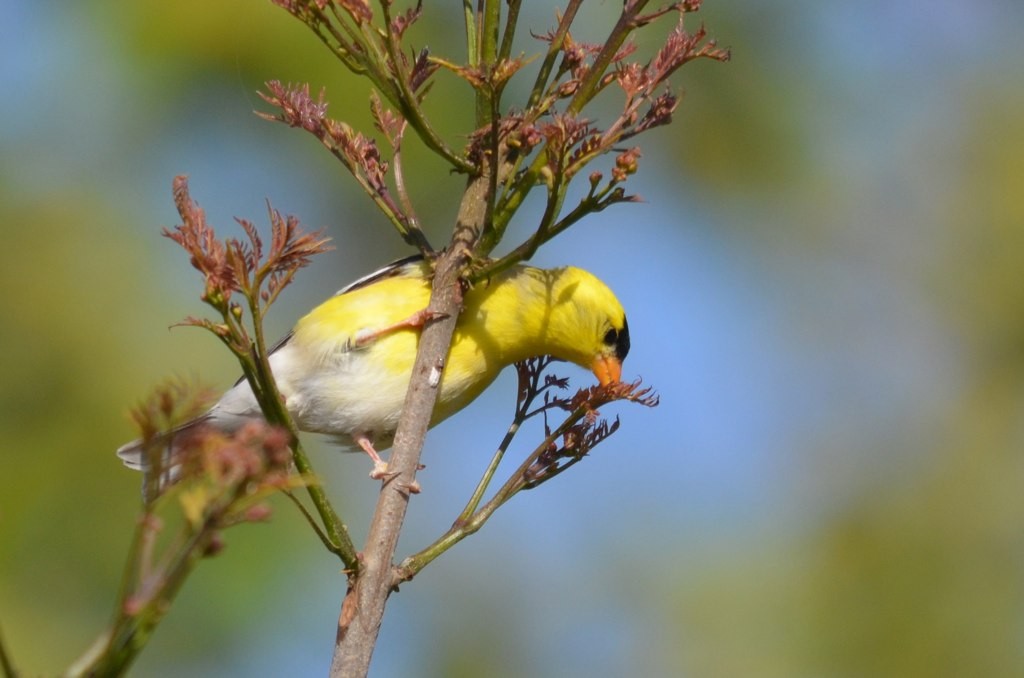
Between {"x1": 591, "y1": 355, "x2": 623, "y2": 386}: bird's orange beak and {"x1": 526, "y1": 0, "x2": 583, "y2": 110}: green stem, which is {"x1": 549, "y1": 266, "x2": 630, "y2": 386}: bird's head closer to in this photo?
{"x1": 591, "y1": 355, "x2": 623, "y2": 386}: bird's orange beak

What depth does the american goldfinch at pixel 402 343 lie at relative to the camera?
3.59 m

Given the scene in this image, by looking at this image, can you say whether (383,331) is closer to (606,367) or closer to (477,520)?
(606,367)

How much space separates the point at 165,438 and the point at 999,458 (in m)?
7.22

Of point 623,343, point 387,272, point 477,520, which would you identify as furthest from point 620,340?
point 477,520

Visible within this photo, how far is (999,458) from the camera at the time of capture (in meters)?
7.54

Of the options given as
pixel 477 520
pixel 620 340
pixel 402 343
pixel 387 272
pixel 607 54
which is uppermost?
pixel 387 272

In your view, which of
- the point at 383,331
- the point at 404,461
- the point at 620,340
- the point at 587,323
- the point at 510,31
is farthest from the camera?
the point at 620,340

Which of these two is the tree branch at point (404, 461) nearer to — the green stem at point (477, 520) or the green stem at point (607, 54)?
the green stem at point (477, 520)

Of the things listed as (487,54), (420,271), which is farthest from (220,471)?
(420,271)

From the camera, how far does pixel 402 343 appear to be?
3564 millimetres

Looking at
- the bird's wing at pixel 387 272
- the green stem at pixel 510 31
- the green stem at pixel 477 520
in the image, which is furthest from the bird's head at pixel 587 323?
the green stem at pixel 510 31

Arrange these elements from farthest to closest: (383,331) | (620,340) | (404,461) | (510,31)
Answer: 1. (620,340)
2. (383,331)
3. (404,461)
4. (510,31)

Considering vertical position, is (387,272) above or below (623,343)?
above

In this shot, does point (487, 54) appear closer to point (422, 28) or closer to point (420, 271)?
point (420, 271)
